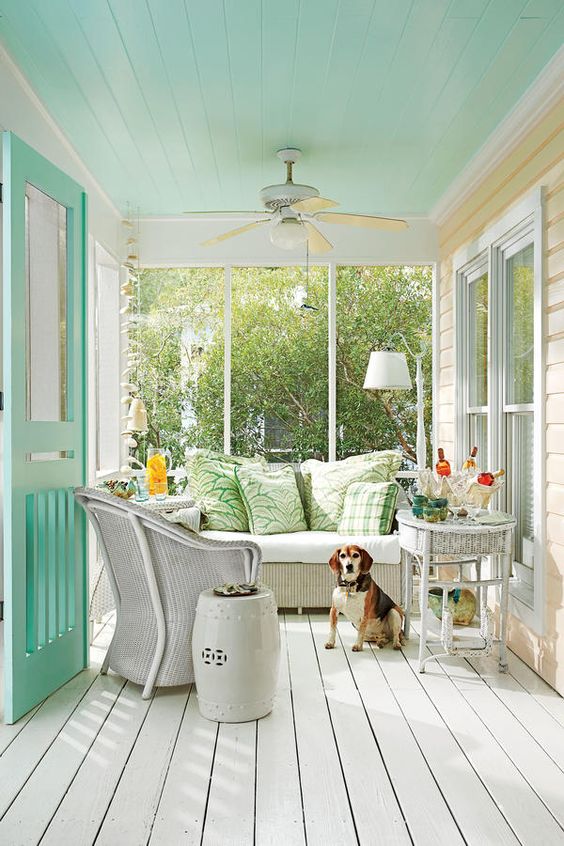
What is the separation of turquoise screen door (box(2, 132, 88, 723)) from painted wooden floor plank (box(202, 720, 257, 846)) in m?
0.86

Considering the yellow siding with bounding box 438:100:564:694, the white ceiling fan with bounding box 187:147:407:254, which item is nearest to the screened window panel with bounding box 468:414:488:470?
the yellow siding with bounding box 438:100:564:694

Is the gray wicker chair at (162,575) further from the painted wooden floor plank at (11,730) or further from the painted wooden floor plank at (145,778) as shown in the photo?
the painted wooden floor plank at (11,730)

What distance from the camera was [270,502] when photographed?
5.19 meters

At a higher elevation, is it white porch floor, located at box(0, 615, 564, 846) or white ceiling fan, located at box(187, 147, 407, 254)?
white ceiling fan, located at box(187, 147, 407, 254)

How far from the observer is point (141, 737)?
2.92 meters

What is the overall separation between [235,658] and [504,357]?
248cm

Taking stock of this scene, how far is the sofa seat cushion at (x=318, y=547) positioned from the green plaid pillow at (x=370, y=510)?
2.1 inches

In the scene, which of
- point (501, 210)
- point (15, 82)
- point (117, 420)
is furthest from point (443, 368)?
point (15, 82)

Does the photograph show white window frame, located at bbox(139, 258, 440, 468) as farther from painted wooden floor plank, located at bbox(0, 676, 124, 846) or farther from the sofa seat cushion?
painted wooden floor plank, located at bbox(0, 676, 124, 846)

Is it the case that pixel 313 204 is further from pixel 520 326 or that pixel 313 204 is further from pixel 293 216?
pixel 520 326

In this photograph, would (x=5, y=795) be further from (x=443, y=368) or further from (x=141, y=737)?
(x=443, y=368)

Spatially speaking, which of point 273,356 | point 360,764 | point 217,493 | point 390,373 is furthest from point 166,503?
point 360,764

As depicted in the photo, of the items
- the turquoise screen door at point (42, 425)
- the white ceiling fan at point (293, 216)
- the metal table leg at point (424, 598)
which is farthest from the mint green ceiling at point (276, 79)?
the metal table leg at point (424, 598)

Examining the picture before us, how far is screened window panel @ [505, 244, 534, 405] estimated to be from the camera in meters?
4.12
